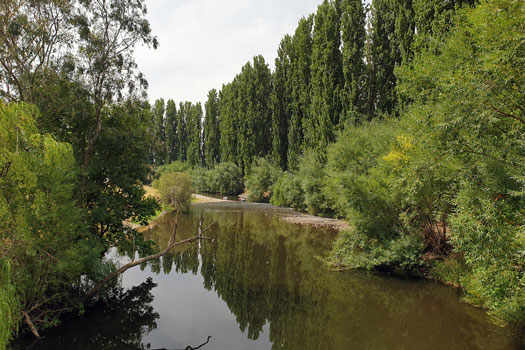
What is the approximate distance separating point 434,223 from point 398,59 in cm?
2116

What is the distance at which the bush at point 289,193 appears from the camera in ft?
112

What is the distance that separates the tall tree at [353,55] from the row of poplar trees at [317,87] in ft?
0.31

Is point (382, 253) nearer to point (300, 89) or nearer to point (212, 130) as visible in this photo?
point (300, 89)

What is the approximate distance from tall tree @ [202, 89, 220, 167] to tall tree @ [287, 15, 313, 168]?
26.7m

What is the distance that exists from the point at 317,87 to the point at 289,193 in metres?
12.5

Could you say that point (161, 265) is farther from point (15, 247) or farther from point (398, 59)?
point (398, 59)

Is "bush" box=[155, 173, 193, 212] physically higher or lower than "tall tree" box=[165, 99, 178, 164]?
lower

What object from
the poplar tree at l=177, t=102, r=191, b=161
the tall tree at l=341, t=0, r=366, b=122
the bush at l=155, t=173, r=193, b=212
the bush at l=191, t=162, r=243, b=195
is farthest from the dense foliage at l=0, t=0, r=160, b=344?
the poplar tree at l=177, t=102, r=191, b=161

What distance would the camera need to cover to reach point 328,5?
35281 mm

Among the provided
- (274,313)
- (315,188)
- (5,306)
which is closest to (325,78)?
(315,188)

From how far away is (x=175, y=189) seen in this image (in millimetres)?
29516

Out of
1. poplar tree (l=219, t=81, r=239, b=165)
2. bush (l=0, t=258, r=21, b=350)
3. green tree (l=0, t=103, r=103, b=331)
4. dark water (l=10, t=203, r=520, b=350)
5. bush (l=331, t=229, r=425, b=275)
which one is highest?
poplar tree (l=219, t=81, r=239, b=165)

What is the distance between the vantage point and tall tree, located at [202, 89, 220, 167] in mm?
65500

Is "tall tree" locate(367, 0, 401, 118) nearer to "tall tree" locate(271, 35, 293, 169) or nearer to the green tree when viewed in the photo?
"tall tree" locate(271, 35, 293, 169)
